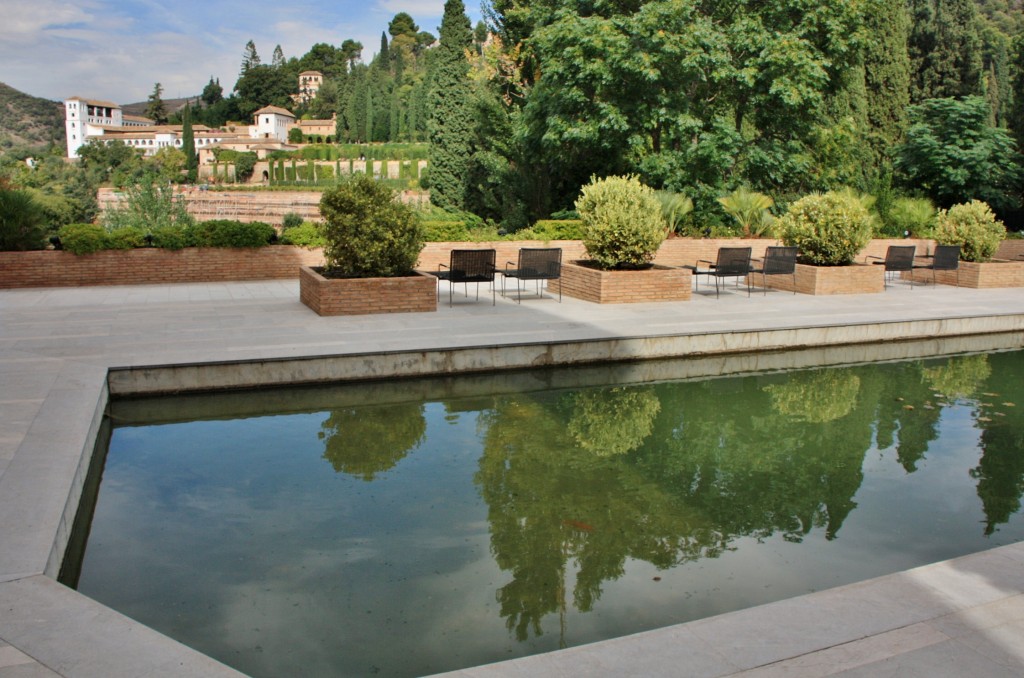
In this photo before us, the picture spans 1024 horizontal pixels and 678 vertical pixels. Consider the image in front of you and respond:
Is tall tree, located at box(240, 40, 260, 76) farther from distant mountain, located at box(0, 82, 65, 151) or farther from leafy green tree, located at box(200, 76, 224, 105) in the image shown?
distant mountain, located at box(0, 82, 65, 151)

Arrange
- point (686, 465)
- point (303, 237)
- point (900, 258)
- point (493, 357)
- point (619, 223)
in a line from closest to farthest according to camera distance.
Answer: point (686, 465)
point (493, 357)
point (619, 223)
point (900, 258)
point (303, 237)

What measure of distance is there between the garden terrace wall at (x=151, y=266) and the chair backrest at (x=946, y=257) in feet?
34.8

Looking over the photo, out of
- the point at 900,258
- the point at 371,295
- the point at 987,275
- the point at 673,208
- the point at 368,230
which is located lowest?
the point at 371,295

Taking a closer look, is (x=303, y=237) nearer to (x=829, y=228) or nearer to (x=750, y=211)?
(x=829, y=228)

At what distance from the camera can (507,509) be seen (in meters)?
5.25

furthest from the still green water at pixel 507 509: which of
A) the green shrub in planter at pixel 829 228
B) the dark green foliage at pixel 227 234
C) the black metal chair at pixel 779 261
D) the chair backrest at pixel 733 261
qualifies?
the dark green foliage at pixel 227 234

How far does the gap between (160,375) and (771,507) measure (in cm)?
524

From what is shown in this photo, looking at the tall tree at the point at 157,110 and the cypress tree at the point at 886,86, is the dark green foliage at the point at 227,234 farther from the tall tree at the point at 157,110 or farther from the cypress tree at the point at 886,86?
the tall tree at the point at 157,110

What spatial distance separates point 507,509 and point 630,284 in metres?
7.07

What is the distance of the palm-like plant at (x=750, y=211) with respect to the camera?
58.3 feet

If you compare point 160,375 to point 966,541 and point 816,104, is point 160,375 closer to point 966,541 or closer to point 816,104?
point 966,541

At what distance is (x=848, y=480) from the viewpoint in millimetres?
5918

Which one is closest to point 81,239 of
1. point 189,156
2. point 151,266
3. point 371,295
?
point 151,266

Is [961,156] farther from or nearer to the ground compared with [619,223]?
farther from the ground
